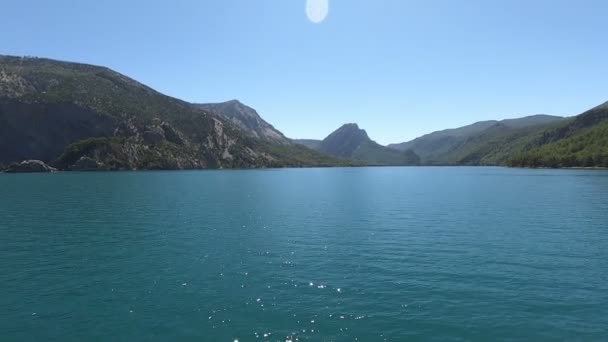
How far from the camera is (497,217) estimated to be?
218ft

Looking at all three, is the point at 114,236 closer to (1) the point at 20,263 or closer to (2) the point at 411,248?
(1) the point at 20,263

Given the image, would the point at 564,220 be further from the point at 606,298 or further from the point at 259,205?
the point at 259,205

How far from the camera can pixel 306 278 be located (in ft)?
111

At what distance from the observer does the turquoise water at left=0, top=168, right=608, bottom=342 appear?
24.2 metres

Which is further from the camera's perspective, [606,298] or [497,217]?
[497,217]

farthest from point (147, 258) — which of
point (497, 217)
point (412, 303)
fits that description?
point (497, 217)

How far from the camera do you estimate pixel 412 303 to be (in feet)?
91.1

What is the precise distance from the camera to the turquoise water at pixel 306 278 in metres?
24.2

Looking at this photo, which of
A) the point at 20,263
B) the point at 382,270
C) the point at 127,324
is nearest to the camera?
the point at 127,324

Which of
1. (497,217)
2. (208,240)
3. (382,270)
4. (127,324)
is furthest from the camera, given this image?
(497,217)

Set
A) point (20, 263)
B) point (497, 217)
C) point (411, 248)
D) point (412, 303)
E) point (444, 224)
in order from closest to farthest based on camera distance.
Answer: point (412, 303) < point (20, 263) < point (411, 248) < point (444, 224) < point (497, 217)

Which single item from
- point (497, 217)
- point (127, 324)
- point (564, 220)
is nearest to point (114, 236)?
point (127, 324)

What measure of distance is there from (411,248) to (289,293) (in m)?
19.6

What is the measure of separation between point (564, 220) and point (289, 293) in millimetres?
52884
